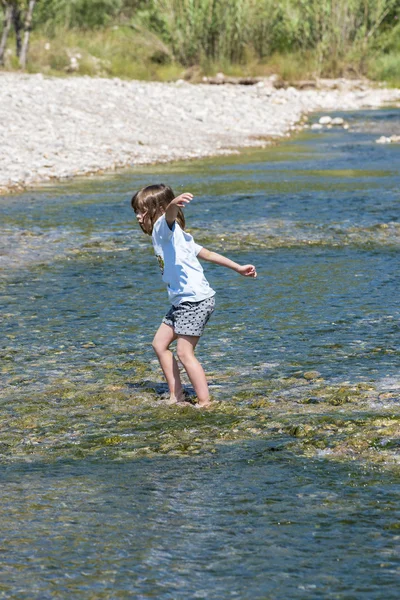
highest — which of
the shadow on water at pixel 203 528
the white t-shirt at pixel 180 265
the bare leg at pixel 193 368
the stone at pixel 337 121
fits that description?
the stone at pixel 337 121

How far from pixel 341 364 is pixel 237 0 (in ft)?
123

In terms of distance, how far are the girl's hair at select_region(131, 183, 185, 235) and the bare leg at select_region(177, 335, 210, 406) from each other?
611 millimetres

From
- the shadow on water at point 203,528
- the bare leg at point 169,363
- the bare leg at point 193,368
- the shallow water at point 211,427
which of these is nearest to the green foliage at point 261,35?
the shallow water at point 211,427

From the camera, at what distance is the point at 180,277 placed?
19.2ft

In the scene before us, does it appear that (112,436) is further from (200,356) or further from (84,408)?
(200,356)

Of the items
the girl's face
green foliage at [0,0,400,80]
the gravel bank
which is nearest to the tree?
the gravel bank

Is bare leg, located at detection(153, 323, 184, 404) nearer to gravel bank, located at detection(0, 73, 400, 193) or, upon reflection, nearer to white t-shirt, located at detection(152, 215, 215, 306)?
white t-shirt, located at detection(152, 215, 215, 306)

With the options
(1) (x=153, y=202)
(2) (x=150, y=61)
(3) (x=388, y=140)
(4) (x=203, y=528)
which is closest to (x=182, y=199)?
(1) (x=153, y=202)

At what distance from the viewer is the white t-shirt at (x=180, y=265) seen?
19.0 feet

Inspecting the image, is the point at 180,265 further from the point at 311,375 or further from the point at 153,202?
the point at 311,375

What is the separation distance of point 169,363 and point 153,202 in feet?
2.85

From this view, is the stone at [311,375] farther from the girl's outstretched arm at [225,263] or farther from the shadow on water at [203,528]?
the shadow on water at [203,528]

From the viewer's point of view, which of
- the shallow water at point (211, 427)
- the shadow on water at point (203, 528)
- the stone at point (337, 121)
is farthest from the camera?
the stone at point (337, 121)

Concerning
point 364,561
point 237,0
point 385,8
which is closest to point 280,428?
point 364,561
